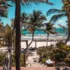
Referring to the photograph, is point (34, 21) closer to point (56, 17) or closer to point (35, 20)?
point (35, 20)

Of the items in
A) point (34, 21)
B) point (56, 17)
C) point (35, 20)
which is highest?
point (56, 17)

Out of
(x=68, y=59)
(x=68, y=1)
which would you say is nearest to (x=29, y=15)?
(x=68, y=1)

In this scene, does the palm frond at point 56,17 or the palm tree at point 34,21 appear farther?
the palm tree at point 34,21

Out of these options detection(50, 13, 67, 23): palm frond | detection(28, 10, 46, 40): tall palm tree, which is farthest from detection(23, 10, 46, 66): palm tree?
detection(50, 13, 67, 23): palm frond

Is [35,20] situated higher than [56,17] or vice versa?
[56,17]

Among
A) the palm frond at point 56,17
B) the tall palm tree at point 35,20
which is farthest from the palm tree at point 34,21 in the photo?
the palm frond at point 56,17

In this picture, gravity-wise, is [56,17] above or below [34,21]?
above

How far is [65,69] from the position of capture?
1316cm

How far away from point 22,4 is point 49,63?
280 inches

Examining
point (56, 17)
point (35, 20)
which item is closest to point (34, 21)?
point (35, 20)

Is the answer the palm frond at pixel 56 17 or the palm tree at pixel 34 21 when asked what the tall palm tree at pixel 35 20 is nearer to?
the palm tree at pixel 34 21

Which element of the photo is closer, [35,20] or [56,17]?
[56,17]

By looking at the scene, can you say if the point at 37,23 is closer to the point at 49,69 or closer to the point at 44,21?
the point at 44,21

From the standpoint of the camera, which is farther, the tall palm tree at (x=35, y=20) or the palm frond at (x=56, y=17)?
the tall palm tree at (x=35, y=20)
